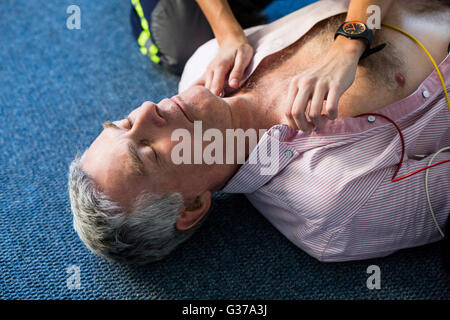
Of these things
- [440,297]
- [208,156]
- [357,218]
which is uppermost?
[208,156]

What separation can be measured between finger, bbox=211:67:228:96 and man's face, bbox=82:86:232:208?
14cm

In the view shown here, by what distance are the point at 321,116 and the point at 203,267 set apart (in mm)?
581

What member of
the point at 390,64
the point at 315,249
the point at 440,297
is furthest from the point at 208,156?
the point at 440,297

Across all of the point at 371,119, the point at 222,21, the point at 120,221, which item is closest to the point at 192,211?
the point at 120,221

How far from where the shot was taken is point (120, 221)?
106 cm

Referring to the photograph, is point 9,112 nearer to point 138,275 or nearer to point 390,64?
point 138,275

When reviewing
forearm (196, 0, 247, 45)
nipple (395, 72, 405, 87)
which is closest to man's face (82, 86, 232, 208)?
forearm (196, 0, 247, 45)

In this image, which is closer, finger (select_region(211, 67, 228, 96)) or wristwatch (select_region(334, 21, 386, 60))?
wristwatch (select_region(334, 21, 386, 60))

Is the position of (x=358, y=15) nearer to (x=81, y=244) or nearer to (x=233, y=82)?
(x=233, y=82)

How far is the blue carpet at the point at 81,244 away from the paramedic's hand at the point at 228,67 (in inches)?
15.2

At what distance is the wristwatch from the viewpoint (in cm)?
111

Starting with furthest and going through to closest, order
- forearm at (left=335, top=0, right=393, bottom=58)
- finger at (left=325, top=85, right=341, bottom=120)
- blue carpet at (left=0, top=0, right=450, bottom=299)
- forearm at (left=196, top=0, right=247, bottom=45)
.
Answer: forearm at (left=196, top=0, right=247, bottom=45), blue carpet at (left=0, top=0, right=450, bottom=299), forearm at (left=335, top=0, right=393, bottom=58), finger at (left=325, top=85, right=341, bottom=120)

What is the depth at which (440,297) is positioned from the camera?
1.16 m

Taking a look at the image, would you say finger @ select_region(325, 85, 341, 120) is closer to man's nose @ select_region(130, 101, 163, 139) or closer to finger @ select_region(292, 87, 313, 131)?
finger @ select_region(292, 87, 313, 131)
